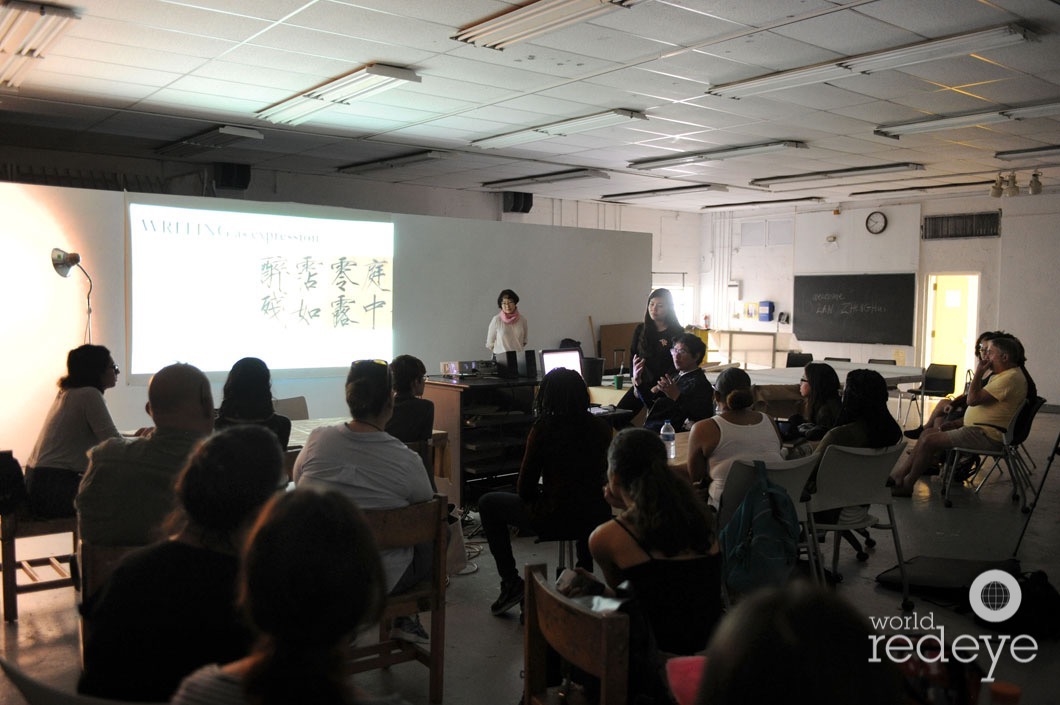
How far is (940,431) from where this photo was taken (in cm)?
643

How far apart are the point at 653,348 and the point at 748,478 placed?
8.36 ft

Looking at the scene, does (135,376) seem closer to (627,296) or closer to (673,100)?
(673,100)

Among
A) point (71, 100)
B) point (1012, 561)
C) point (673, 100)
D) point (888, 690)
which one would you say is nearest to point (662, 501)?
point (888, 690)

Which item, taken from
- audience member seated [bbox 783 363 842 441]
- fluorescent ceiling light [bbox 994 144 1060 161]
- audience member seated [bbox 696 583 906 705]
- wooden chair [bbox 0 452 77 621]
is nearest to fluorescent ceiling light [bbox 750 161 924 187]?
fluorescent ceiling light [bbox 994 144 1060 161]

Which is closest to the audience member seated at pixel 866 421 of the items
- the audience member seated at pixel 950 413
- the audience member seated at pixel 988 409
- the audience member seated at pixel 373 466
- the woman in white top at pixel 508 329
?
the audience member seated at pixel 373 466

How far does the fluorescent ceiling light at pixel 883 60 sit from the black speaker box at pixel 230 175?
604 cm

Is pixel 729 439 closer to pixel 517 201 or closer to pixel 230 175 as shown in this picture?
pixel 230 175

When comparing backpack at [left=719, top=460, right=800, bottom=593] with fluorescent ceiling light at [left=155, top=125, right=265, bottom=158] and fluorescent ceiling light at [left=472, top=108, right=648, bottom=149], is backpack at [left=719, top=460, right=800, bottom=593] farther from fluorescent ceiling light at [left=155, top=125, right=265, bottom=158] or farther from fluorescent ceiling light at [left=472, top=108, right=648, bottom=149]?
fluorescent ceiling light at [left=155, top=125, right=265, bottom=158]

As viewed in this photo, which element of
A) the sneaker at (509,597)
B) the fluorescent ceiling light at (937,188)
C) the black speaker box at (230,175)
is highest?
the fluorescent ceiling light at (937,188)

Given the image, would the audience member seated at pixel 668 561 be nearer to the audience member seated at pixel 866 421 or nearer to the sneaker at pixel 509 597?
the sneaker at pixel 509 597

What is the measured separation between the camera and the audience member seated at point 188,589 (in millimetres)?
1470

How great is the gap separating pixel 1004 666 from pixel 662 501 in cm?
208

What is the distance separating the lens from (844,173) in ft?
32.3

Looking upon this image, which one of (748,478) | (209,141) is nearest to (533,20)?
(748,478)
